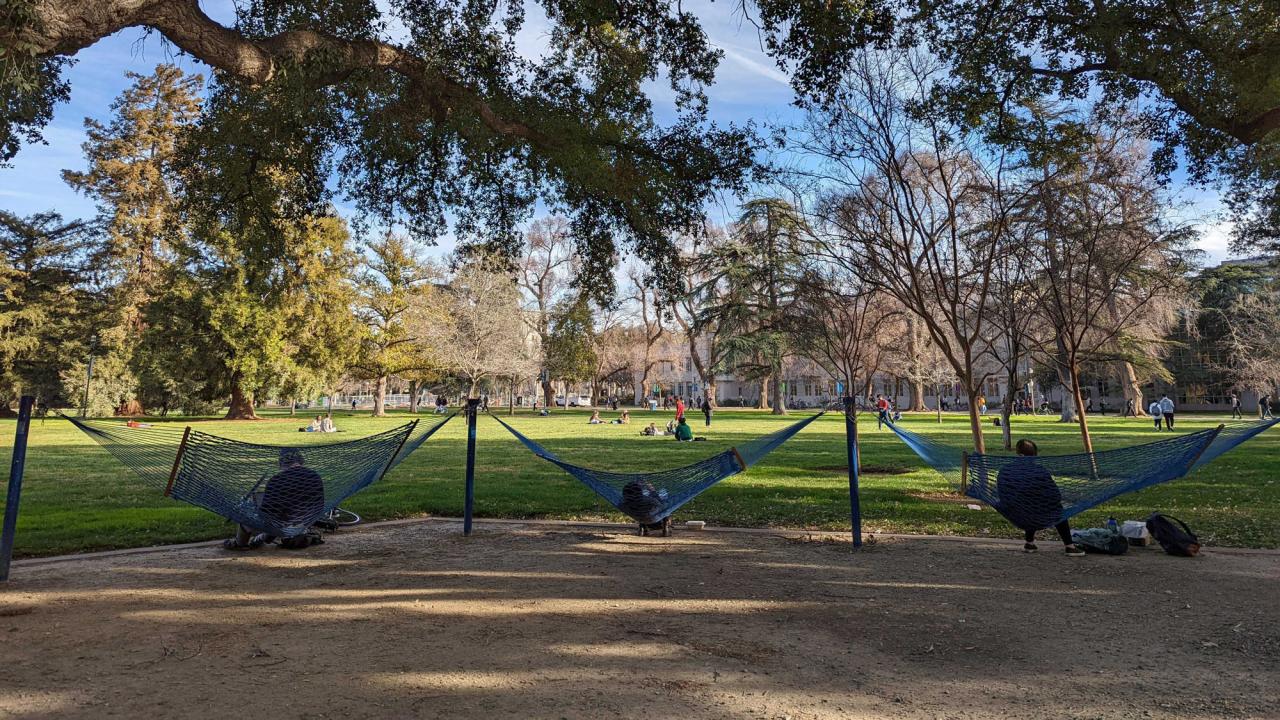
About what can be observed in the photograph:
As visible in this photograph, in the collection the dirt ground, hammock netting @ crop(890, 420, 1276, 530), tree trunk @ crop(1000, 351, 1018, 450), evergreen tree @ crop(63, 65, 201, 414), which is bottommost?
the dirt ground

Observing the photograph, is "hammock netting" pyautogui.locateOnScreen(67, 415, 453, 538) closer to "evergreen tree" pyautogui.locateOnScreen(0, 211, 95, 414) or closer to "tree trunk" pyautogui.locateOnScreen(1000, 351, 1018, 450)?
"tree trunk" pyautogui.locateOnScreen(1000, 351, 1018, 450)

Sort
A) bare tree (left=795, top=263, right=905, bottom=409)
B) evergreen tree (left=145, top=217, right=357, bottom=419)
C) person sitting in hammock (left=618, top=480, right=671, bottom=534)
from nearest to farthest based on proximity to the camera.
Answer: person sitting in hammock (left=618, top=480, right=671, bottom=534) < bare tree (left=795, top=263, right=905, bottom=409) < evergreen tree (left=145, top=217, right=357, bottom=419)

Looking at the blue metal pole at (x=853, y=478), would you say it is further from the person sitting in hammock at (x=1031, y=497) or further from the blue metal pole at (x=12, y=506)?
the blue metal pole at (x=12, y=506)

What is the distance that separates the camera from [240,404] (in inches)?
1359

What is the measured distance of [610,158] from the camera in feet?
26.7

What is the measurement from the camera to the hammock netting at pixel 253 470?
554 cm

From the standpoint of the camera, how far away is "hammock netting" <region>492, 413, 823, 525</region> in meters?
6.34

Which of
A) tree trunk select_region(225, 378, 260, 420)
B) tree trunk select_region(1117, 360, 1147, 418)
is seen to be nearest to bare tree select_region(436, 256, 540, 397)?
tree trunk select_region(225, 378, 260, 420)

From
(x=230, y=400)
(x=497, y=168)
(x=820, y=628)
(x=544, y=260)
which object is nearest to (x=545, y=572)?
(x=820, y=628)

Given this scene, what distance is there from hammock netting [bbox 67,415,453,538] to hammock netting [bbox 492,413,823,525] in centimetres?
139

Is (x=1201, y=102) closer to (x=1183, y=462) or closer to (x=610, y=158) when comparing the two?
(x=1183, y=462)

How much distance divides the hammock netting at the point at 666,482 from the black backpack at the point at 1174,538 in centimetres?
302

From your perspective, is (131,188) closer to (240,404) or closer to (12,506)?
(240,404)

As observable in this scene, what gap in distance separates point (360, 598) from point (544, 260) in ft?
152
